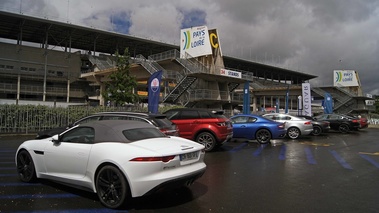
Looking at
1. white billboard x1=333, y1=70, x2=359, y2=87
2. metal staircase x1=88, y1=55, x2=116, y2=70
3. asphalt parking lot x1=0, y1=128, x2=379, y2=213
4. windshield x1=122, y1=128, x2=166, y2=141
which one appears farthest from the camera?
white billboard x1=333, y1=70, x2=359, y2=87

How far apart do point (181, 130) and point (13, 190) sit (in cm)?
647

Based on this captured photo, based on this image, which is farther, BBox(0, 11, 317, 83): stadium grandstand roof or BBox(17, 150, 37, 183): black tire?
BBox(0, 11, 317, 83): stadium grandstand roof

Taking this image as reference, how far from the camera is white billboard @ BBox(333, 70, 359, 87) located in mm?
77625

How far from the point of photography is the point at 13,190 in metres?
5.56

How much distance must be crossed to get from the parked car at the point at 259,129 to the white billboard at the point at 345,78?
74307mm

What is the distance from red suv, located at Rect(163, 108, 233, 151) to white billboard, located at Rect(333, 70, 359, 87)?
7829cm

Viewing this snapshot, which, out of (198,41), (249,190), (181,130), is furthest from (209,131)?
(198,41)

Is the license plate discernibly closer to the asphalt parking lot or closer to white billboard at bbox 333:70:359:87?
the asphalt parking lot

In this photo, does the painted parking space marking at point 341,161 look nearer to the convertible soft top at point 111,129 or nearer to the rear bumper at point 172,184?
the rear bumper at point 172,184

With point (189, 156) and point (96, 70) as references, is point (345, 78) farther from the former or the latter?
point (189, 156)

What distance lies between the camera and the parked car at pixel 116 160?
4.50 metres

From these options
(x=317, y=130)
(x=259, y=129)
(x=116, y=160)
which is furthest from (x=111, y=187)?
(x=317, y=130)

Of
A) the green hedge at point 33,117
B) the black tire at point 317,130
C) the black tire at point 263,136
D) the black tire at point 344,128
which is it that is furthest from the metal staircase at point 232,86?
the black tire at point 263,136

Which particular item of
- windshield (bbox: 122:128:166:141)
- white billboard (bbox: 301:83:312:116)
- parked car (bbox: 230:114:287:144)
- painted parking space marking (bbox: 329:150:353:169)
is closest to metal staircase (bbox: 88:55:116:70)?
white billboard (bbox: 301:83:312:116)
